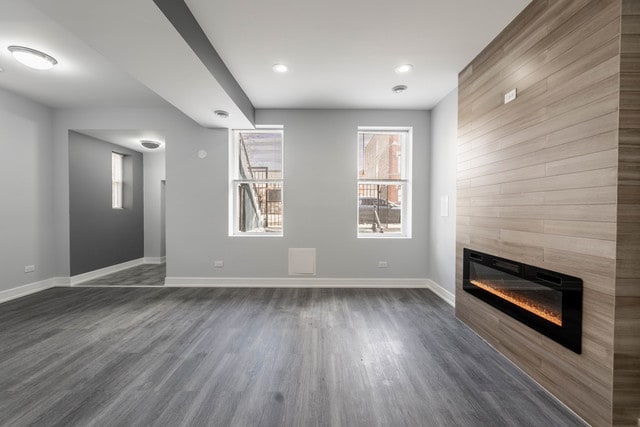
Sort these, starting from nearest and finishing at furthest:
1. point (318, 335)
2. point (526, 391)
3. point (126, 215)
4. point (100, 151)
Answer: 1. point (526, 391)
2. point (318, 335)
3. point (100, 151)
4. point (126, 215)

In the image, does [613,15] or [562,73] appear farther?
[562,73]

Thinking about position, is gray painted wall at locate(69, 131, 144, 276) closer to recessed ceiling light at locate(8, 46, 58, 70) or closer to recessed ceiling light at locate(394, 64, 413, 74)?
recessed ceiling light at locate(8, 46, 58, 70)

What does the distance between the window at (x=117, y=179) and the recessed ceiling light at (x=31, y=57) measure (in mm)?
3066

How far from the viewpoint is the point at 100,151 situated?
15.9 feet

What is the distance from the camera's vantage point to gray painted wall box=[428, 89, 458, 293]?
3355 mm

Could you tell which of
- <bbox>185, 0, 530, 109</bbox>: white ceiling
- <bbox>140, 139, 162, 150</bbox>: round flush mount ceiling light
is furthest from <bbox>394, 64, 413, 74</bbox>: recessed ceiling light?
<bbox>140, 139, 162, 150</bbox>: round flush mount ceiling light

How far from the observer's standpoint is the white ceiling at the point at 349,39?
200 centimetres

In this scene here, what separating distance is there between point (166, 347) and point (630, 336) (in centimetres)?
316

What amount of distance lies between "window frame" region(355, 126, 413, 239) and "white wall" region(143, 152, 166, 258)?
460cm

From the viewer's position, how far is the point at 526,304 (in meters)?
1.97

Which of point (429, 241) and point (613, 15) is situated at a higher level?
point (613, 15)

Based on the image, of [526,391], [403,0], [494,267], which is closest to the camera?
[526,391]

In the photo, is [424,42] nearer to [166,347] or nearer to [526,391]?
[526,391]

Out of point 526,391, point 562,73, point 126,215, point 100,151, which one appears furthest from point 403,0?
point 126,215
